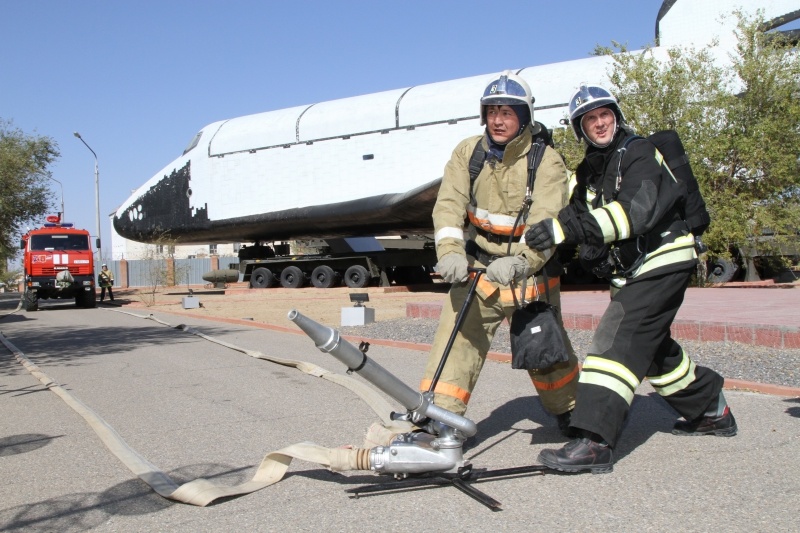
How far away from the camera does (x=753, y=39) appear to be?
18.3 meters

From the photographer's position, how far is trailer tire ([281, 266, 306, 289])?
88.7 ft

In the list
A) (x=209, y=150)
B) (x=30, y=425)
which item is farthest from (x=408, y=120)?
(x=30, y=425)

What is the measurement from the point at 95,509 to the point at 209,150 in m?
25.7

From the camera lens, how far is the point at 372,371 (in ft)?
11.5

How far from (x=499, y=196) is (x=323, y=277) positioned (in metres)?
22.4

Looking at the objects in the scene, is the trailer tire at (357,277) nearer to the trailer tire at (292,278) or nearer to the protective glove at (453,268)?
the trailer tire at (292,278)

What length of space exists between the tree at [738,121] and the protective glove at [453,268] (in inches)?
574

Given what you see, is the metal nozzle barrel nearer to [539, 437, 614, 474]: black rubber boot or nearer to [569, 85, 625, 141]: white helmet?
[539, 437, 614, 474]: black rubber boot

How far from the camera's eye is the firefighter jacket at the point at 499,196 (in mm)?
4078

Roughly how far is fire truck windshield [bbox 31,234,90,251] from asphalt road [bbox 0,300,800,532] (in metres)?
17.7

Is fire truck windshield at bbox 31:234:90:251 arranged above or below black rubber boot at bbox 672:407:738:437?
above

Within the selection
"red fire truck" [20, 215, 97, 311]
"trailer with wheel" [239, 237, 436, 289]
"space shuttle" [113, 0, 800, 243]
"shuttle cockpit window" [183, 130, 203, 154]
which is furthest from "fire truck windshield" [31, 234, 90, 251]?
"trailer with wheel" [239, 237, 436, 289]

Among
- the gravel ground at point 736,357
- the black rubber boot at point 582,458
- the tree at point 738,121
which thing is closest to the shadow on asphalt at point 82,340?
Answer: the gravel ground at point 736,357

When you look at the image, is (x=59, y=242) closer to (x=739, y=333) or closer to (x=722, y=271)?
(x=722, y=271)
